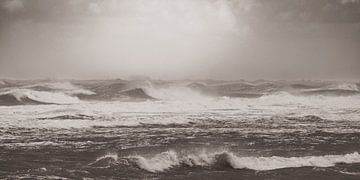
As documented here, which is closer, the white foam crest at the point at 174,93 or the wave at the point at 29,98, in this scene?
the wave at the point at 29,98

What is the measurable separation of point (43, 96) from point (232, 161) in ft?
76.9

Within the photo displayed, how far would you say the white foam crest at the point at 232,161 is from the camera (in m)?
11.1

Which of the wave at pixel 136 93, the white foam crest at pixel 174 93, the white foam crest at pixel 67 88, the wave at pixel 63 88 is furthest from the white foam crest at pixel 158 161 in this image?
the white foam crest at pixel 67 88

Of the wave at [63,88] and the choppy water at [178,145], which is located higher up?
the wave at [63,88]

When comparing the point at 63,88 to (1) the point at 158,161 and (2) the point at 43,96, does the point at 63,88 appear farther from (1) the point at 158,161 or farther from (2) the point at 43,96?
(1) the point at 158,161

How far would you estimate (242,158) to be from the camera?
1182 centimetres

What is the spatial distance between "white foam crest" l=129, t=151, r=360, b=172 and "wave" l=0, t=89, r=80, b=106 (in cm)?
1812

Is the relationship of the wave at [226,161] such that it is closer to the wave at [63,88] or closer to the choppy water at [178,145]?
the choppy water at [178,145]

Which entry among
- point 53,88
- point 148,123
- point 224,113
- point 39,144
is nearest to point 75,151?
point 39,144

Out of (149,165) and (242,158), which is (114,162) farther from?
(242,158)

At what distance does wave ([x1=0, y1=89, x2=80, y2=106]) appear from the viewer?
94.6 ft

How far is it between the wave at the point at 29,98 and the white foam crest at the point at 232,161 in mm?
18123

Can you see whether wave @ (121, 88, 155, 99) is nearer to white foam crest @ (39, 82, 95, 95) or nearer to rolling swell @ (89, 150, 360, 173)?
white foam crest @ (39, 82, 95, 95)

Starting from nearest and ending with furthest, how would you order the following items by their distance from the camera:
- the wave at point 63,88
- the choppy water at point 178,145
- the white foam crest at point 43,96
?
1. the choppy water at point 178,145
2. the white foam crest at point 43,96
3. the wave at point 63,88
